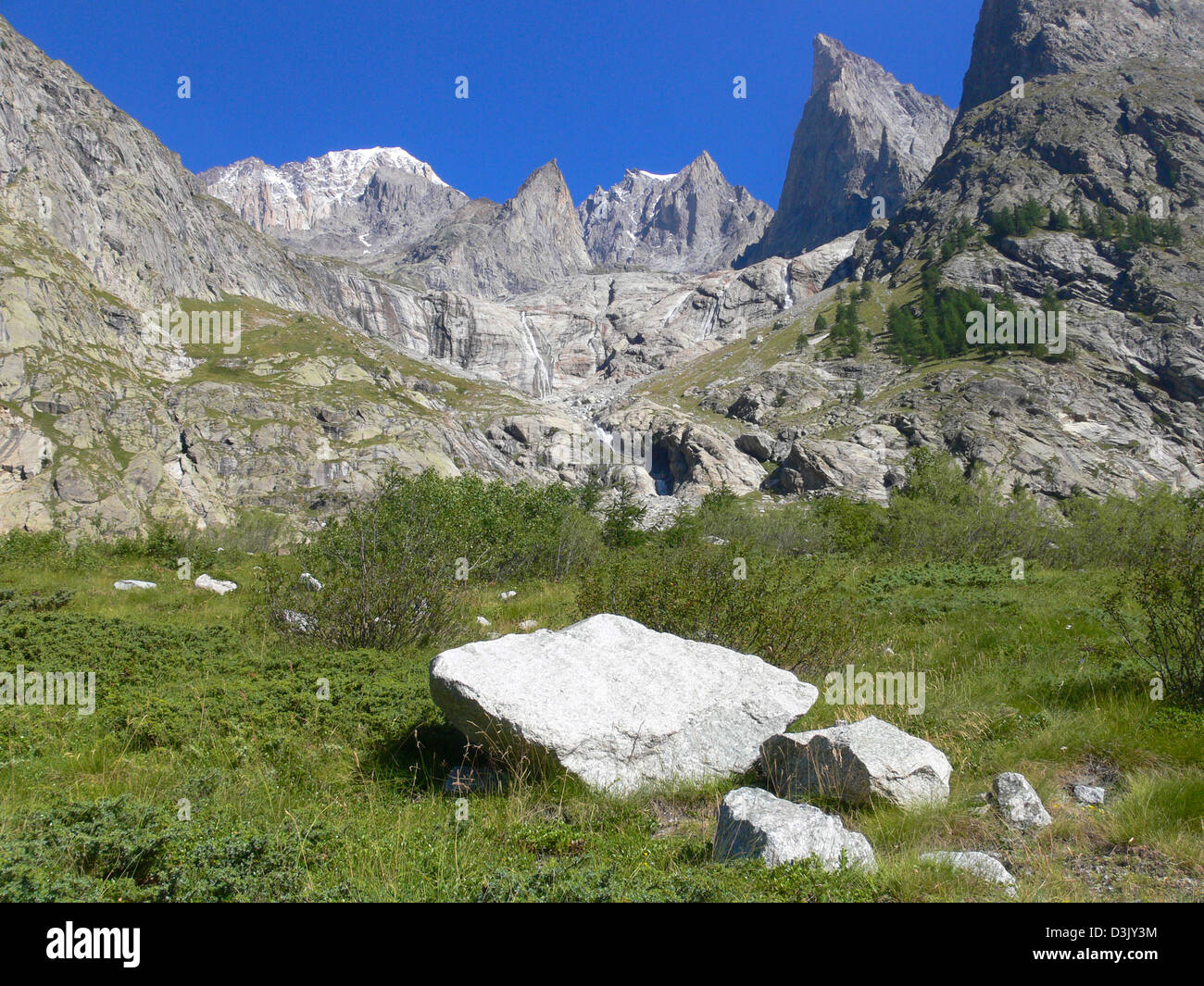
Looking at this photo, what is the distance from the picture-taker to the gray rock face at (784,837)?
408 cm

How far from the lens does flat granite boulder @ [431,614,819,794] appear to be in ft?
18.8

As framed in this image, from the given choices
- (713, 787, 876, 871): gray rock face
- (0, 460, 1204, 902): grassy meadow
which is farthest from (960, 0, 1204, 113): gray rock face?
(713, 787, 876, 871): gray rock face

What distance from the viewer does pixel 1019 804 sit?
16.3 ft

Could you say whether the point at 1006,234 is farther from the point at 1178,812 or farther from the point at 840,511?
the point at 1178,812

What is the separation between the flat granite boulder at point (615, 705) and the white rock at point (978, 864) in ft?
6.88

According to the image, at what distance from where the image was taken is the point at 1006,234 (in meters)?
129

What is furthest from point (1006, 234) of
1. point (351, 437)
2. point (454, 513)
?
point (454, 513)

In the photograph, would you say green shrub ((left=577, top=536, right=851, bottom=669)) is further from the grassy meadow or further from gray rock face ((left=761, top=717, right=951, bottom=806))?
gray rock face ((left=761, top=717, right=951, bottom=806))

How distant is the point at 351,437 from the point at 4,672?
359ft

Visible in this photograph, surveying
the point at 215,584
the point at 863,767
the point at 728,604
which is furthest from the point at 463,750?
the point at 215,584

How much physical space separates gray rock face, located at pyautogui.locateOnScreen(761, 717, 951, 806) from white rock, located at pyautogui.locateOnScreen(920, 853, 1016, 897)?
0.95 meters

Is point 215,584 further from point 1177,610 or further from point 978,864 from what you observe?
point 1177,610

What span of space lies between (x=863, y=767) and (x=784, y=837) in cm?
142
